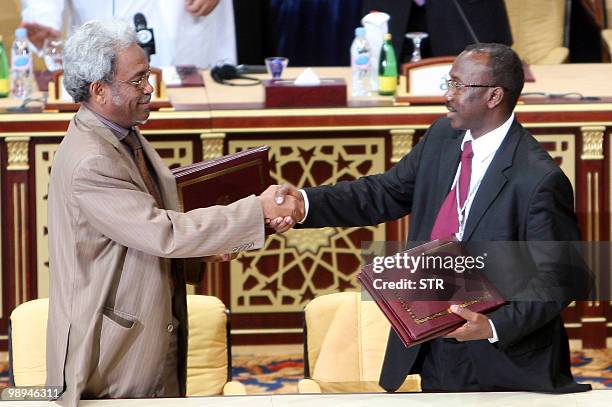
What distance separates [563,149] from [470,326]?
251 centimetres

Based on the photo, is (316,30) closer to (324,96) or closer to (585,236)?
(324,96)

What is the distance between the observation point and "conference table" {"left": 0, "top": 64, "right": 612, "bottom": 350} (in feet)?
18.7

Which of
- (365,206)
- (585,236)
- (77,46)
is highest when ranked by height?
(77,46)

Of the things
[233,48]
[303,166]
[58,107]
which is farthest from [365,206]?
[233,48]

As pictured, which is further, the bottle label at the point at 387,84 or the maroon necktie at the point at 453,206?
the bottle label at the point at 387,84

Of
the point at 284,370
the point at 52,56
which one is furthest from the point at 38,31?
the point at 284,370

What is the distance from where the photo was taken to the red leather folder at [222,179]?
12.6 ft

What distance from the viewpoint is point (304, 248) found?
230 inches

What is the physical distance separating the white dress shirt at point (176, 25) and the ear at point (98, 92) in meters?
3.82

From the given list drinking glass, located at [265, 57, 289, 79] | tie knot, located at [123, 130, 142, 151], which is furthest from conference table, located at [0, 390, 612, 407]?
drinking glass, located at [265, 57, 289, 79]

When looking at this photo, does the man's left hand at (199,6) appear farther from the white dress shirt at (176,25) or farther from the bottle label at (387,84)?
the bottle label at (387,84)

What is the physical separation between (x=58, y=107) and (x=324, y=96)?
1131 millimetres

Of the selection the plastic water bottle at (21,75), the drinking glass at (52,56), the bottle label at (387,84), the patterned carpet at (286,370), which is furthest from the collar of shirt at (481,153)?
the drinking glass at (52,56)

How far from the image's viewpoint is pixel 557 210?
3.60 metres
